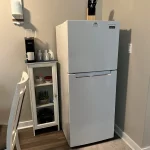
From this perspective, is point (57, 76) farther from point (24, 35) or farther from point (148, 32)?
point (148, 32)

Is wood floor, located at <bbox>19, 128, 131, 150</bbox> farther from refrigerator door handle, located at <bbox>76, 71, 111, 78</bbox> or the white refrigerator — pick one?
refrigerator door handle, located at <bbox>76, 71, 111, 78</bbox>

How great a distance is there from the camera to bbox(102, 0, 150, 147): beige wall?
159 centimetres

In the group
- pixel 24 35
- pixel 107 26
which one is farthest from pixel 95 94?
pixel 24 35

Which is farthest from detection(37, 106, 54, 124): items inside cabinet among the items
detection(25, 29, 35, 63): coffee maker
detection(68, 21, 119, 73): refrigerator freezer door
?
detection(68, 21, 119, 73): refrigerator freezer door

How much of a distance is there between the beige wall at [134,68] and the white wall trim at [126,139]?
0.18 feet

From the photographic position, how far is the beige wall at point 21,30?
199 cm

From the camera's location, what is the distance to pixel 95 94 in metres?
1.81

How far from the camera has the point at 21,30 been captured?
204 cm

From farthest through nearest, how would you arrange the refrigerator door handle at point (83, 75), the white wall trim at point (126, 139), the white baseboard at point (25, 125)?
the white baseboard at point (25, 125)
the white wall trim at point (126, 139)
the refrigerator door handle at point (83, 75)

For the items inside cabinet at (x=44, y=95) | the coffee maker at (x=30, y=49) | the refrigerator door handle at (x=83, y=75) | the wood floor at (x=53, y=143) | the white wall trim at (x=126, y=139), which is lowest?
the wood floor at (x=53, y=143)

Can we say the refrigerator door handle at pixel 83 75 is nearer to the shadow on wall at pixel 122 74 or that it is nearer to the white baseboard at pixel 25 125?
the shadow on wall at pixel 122 74

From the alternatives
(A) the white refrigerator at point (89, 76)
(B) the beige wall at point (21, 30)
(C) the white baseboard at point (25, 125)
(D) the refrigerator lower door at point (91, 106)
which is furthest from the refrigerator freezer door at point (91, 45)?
(C) the white baseboard at point (25, 125)

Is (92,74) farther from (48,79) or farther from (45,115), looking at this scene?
(45,115)

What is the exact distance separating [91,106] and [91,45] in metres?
0.74
